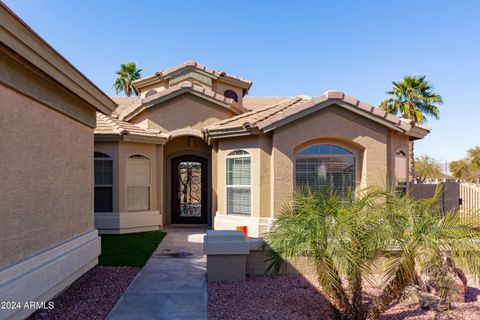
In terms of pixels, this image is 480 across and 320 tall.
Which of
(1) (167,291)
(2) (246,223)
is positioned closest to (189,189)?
(2) (246,223)

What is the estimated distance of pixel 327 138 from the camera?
10.9 metres

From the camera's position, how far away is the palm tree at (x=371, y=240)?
15.0ft

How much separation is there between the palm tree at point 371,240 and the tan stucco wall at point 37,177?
401cm

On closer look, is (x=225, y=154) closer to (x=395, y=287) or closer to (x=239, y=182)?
(x=239, y=182)

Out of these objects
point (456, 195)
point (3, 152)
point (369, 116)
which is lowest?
point (456, 195)

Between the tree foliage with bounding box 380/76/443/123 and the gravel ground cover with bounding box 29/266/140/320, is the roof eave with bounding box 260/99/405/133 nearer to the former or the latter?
the gravel ground cover with bounding box 29/266/140/320

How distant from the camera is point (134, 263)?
8672mm

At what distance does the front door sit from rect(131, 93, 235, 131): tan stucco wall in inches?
64.2

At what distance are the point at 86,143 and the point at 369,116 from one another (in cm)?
829

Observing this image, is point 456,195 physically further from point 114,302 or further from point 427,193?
point 114,302

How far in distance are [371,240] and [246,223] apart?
6.67m

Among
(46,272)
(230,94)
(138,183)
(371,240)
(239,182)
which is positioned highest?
(230,94)

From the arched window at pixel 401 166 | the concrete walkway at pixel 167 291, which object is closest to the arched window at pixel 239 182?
the concrete walkway at pixel 167 291

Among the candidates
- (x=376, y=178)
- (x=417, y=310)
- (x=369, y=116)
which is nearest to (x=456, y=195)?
(x=376, y=178)
